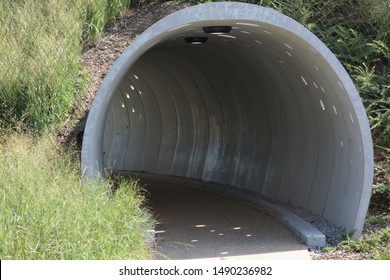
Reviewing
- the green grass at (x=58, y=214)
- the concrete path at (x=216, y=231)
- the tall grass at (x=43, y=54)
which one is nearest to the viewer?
the green grass at (x=58, y=214)

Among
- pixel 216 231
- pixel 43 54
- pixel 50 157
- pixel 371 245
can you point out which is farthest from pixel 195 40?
pixel 371 245

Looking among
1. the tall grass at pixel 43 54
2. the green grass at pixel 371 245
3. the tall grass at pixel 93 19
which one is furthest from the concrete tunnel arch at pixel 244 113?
the tall grass at pixel 43 54

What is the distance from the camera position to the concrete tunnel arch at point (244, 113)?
978 cm

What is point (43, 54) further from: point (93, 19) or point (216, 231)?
point (216, 231)

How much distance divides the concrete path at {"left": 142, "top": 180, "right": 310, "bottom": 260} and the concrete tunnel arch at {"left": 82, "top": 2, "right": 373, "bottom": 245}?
30.7 inches

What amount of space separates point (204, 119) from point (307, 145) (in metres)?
5.46

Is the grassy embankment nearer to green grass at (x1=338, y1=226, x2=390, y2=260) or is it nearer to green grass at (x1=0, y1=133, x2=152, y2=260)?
green grass at (x1=0, y1=133, x2=152, y2=260)

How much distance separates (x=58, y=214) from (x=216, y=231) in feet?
13.3

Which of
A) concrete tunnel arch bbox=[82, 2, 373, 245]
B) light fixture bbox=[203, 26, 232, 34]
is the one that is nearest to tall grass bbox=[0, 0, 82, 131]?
concrete tunnel arch bbox=[82, 2, 373, 245]

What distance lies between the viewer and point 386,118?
13195 mm

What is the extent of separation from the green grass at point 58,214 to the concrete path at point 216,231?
2.15 ft

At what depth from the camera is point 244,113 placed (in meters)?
15.0

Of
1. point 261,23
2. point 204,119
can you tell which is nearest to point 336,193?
point 261,23

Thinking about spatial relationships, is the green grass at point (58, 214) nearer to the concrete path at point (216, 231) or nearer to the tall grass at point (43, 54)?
the concrete path at point (216, 231)
